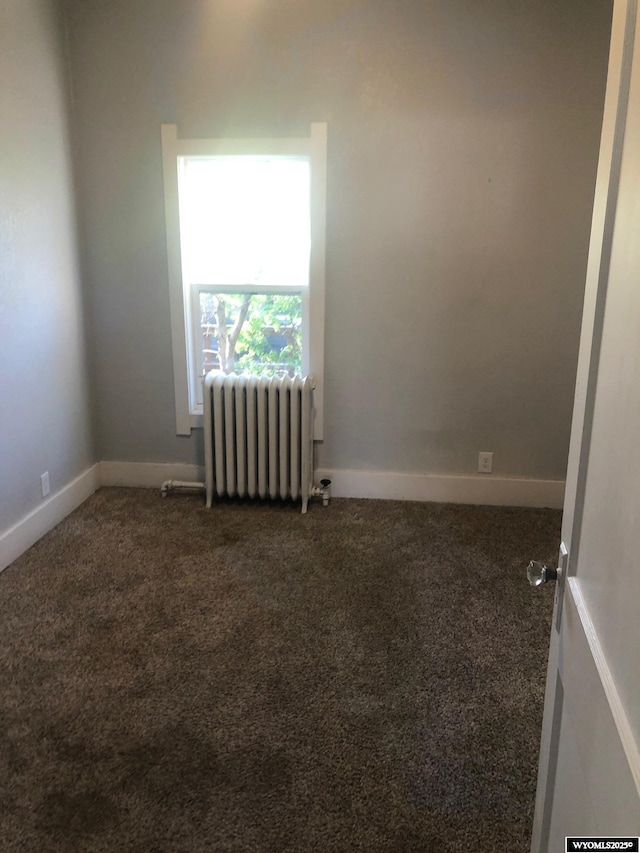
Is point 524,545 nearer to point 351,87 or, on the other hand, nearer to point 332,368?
point 332,368

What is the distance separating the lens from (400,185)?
3.35 meters

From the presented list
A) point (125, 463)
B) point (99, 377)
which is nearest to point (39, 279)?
point (99, 377)

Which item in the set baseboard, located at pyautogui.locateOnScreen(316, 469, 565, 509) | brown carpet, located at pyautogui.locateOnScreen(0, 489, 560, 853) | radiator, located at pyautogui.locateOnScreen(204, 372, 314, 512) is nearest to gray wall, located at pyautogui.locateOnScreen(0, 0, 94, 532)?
brown carpet, located at pyautogui.locateOnScreen(0, 489, 560, 853)

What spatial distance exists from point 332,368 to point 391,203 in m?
0.98

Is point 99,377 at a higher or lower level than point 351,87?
lower

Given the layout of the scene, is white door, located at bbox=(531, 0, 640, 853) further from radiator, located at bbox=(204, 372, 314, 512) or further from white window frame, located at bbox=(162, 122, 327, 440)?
white window frame, located at bbox=(162, 122, 327, 440)

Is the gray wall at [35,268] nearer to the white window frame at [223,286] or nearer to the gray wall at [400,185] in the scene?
the gray wall at [400,185]

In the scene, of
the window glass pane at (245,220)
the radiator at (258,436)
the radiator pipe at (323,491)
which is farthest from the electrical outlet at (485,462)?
the window glass pane at (245,220)

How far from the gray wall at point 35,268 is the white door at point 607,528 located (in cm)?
265

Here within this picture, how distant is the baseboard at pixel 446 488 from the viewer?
3.66 meters

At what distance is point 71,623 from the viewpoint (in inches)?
96.1

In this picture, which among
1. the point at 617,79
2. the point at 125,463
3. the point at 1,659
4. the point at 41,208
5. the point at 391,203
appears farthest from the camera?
the point at 125,463

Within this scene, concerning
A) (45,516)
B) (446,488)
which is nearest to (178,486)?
(45,516)

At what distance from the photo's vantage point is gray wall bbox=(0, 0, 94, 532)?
2.84 metres
